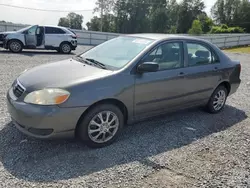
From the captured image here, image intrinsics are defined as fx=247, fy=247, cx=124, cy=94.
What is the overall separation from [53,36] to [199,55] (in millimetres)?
10510

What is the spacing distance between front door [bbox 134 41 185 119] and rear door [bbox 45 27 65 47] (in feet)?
34.7

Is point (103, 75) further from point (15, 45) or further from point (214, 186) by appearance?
point (15, 45)

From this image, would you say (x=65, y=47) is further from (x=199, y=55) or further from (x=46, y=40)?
(x=199, y=55)

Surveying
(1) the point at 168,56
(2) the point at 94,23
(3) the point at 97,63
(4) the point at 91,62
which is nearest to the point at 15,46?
(4) the point at 91,62

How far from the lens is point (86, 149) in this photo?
11.3 feet

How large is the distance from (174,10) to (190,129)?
218ft

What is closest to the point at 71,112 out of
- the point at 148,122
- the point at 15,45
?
the point at 148,122

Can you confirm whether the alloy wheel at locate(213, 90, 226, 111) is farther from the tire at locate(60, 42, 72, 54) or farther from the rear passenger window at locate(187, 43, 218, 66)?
the tire at locate(60, 42, 72, 54)

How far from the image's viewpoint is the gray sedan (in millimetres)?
3094

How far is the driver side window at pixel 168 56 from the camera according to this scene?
3.95 meters

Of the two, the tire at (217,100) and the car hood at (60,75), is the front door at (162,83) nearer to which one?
the car hood at (60,75)

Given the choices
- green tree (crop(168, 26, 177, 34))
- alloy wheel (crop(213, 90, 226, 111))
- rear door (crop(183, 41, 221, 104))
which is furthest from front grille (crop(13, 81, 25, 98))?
green tree (crop(168, 26, 177, 34))

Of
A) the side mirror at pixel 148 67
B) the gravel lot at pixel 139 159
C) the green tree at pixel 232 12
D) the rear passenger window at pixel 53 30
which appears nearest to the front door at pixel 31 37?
the rear passenger window at pixel 53 30

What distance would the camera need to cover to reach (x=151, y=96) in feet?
12.7
